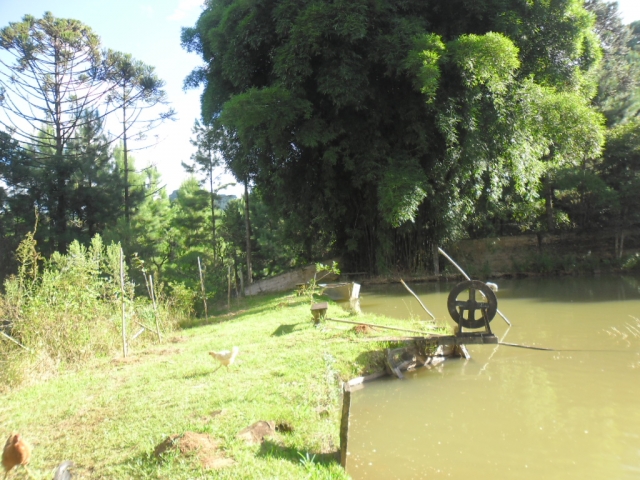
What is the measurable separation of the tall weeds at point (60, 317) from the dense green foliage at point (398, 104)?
6.12m

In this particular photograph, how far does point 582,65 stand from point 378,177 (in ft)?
23.6

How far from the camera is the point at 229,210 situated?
23.3 metres

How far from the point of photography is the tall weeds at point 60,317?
6.50 metres

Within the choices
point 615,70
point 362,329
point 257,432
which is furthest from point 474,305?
point 615,70

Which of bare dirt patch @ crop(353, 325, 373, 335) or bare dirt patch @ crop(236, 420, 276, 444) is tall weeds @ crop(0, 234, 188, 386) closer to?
bare dirt patch @ crop(353, 325, 373, 335)

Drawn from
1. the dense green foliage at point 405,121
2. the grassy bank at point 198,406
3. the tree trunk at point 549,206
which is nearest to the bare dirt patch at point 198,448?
the grassy bank at point 198,406

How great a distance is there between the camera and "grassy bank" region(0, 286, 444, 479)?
3500 mm

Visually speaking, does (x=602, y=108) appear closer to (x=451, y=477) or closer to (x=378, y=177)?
(x=378, y=177)

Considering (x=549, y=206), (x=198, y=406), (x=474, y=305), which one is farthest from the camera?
(x=549, y=206)

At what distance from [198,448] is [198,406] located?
3.65 feet

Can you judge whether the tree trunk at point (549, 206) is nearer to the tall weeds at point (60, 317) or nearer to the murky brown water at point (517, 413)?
the murky brown water at point (517, 413)

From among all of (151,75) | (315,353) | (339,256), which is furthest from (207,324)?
(151,75)

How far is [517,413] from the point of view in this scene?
4941mm

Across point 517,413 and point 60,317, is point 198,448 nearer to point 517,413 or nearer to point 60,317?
point 517,413
